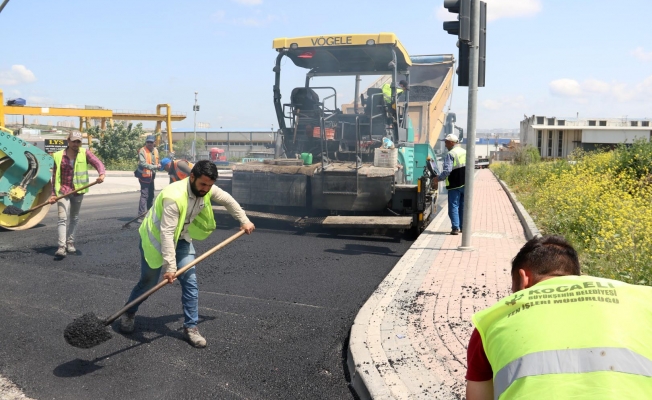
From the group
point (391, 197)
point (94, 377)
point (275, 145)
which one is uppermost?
point (275, 145)

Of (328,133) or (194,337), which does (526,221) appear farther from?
(194,337)

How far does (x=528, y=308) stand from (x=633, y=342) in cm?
26

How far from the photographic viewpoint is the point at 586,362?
4.70 ft

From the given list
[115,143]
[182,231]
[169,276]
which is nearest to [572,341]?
[169,276]

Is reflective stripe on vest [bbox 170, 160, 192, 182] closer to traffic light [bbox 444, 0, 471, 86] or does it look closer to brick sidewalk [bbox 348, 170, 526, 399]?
brick sidewalk [bbox 348, 170, 526, 399]

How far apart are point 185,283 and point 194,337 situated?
1.30ft

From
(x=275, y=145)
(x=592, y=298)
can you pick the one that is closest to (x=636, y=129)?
(x=275, y=145)

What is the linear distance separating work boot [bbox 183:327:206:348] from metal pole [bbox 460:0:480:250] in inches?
157

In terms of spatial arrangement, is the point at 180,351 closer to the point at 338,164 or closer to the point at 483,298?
the point at 483,298

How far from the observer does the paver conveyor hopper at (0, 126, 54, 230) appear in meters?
8.40

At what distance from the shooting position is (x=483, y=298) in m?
5.04

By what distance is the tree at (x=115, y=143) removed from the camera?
1193 inches

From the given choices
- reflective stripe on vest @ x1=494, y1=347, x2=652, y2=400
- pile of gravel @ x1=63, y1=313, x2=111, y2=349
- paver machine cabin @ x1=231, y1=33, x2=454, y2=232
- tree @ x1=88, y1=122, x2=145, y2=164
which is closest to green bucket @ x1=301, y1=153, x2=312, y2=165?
paver machine cabin @ x1=231, y1=33, x2=454, y2=232

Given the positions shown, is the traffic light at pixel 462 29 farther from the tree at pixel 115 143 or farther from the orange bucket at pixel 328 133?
the tree at pixel 115 143
